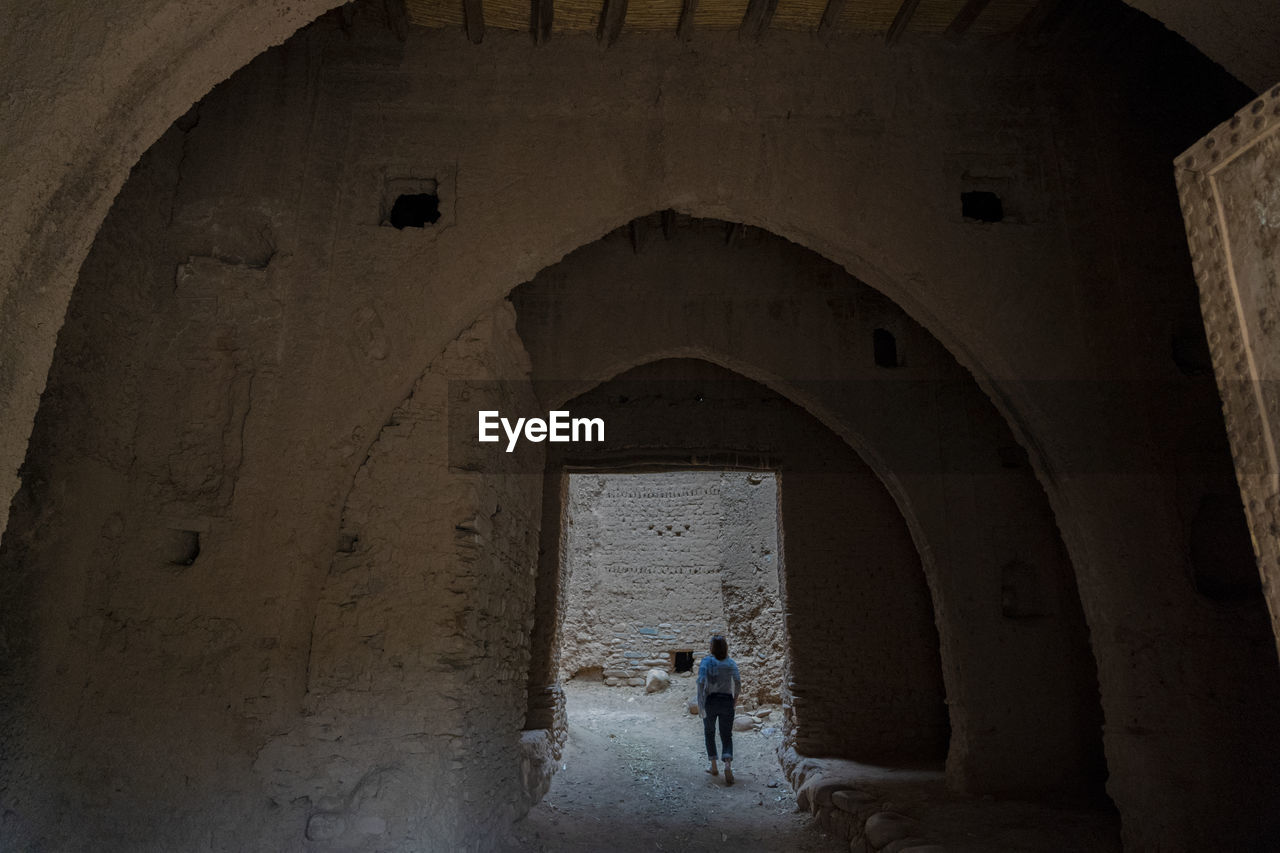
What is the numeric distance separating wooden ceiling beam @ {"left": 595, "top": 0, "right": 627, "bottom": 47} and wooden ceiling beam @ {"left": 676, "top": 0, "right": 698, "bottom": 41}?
1.08ft

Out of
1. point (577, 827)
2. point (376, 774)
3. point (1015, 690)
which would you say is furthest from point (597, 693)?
point (376, 774)

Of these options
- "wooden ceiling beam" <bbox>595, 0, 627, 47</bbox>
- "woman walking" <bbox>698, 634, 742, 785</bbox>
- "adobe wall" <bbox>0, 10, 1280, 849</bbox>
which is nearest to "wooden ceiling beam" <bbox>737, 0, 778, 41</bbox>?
"adobe wall" <bbox>0, 10, 1280, 849</bbox>

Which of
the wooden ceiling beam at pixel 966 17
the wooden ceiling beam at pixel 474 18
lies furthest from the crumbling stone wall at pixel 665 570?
the wooden ceiling beam at pixel 966 17

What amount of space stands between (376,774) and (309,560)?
104cm

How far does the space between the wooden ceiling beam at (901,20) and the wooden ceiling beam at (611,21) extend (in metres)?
1.59

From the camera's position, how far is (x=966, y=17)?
4.70m

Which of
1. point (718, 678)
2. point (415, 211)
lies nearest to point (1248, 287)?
point (415, 211)

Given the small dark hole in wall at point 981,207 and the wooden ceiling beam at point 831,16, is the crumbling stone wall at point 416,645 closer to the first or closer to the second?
the wooden ceiling beam at point 831,16

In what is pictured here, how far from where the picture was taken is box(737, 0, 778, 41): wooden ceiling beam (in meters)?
4.53

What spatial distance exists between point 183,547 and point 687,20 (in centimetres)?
393

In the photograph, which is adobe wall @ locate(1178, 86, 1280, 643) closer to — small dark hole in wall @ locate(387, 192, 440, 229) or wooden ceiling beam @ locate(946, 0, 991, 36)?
wooden ceiling beam @ locate(946, 0, 991, 36)

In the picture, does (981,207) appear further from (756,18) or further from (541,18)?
(541,18)

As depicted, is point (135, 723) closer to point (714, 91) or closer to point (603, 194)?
point (603, 194)

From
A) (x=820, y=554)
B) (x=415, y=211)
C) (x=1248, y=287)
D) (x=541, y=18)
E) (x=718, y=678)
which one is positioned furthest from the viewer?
(x=718, y=678)
